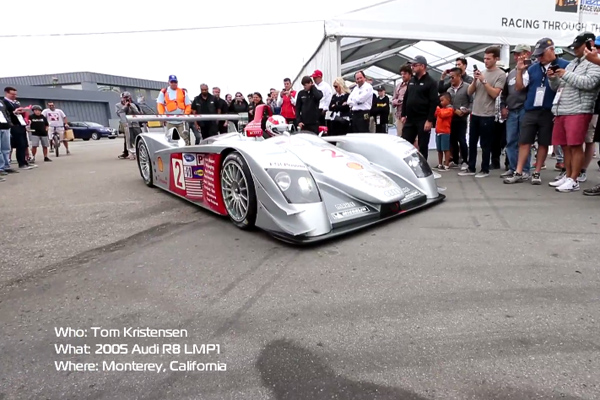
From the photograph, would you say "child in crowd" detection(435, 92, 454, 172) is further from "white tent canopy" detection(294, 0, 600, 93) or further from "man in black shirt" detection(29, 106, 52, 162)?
"man in black shirt" detection(29, 106, 52, 162)

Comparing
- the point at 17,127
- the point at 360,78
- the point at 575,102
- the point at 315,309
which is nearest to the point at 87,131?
the point at 17,127

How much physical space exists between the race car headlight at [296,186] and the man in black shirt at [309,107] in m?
3.52

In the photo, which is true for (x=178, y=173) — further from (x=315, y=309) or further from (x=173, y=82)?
(x=173, y=82)

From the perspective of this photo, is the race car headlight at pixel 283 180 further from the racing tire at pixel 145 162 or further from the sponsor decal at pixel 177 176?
the racing tire at pixel 145 162

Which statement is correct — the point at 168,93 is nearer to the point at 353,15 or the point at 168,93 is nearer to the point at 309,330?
the point at 353,15

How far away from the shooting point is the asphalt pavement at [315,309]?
136 centimetres

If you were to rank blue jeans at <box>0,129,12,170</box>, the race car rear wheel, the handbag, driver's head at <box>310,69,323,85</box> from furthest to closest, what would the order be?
the handbag < blue jeans at <box>0,129,12,170</box> < driver's head at <box>310,69,323,85</box> < the race car rear wheel

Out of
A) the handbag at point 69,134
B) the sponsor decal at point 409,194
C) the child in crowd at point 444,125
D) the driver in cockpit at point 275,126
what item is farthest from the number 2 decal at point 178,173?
the handbag at point 69,134

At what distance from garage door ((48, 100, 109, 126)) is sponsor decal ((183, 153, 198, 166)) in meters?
40.8

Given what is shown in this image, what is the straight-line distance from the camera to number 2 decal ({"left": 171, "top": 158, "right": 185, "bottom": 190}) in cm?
411

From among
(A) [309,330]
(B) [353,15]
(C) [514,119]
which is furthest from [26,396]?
(B) [353,15]

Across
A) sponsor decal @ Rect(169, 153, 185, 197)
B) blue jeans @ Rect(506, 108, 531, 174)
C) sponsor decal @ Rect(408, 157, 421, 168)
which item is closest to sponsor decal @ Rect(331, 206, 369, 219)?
sponsor decal @ Rect(408, 157, 421, 168)

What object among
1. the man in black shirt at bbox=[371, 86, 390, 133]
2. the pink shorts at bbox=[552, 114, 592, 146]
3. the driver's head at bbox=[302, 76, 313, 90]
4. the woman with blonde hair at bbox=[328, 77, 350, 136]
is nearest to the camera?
the pink shorts at bbox=[552, 114, 592, 146]

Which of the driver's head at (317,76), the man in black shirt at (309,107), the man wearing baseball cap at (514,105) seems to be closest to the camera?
the man wearing baseball cap at (514,105)
